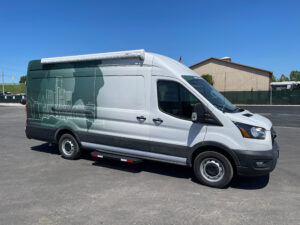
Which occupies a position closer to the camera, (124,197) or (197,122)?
(124,197)

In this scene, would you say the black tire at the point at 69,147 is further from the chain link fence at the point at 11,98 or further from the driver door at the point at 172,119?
the chain link fence at the point at 11,98

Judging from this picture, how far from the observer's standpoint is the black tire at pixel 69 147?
5.75m

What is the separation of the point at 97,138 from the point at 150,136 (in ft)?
4.67

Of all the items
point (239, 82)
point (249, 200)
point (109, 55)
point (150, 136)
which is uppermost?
point (239, 82)

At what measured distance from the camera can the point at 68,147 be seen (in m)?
5.90

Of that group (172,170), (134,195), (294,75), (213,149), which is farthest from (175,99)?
(294,75)

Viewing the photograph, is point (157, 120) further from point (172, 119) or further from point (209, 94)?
point (209, 94)

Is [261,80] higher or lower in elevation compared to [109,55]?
higher

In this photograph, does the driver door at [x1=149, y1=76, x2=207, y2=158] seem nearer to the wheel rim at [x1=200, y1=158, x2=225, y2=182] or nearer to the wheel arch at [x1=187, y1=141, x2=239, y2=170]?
the wheel arch at [x1=187, y1=141, x2=239, y2=170]

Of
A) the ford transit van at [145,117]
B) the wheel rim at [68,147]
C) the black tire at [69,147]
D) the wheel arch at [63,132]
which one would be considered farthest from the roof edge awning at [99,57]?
the wheel rim at [68,147]

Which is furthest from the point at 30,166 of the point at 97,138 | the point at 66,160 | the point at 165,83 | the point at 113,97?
the point at 165,83

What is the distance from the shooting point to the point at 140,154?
484 centimetres

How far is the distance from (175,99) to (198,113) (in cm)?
59

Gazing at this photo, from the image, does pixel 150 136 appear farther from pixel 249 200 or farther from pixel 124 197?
A: pixel 249 200
